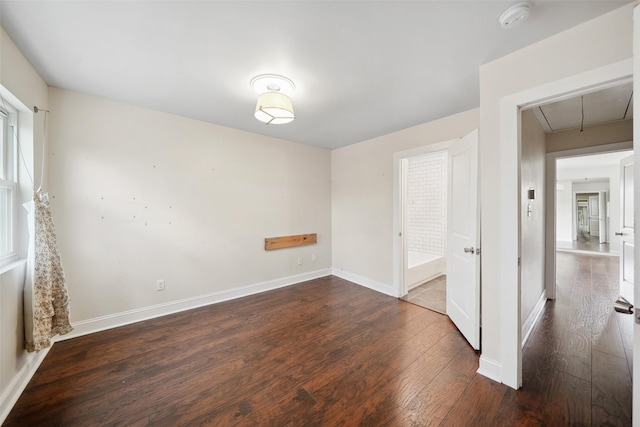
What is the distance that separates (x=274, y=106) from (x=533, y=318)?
3613mm

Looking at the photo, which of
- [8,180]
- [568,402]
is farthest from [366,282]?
[8,180]

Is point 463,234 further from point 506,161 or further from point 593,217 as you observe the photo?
point 593,217

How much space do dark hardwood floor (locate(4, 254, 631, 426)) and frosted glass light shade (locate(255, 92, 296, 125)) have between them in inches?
84.6

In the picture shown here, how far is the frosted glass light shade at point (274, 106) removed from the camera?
1993 millimetres

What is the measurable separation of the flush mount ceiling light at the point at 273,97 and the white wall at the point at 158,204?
1.38 metres

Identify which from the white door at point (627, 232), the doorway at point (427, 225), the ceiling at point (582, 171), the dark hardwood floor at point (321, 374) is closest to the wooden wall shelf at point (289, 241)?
the dark hardwood floor at point (321, 374)

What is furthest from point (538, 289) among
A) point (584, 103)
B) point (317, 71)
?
point (317, 71)

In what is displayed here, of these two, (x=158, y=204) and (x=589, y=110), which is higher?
(x=589, y=110)

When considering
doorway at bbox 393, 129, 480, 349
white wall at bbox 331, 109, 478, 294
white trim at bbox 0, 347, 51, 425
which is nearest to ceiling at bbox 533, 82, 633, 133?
doorway at bbox 393, 129, 480, 349

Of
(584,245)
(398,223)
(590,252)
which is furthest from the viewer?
(584,245)

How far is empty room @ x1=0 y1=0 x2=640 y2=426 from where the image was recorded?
1.43 m

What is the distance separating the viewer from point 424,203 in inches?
195

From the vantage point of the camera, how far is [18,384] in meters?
1.60

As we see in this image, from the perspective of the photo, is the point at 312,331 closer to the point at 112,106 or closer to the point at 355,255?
the point at 355,255
